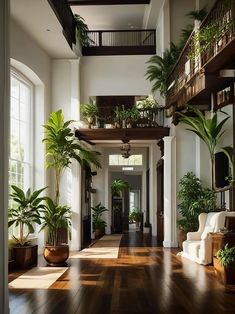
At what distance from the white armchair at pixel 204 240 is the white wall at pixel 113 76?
190 inches

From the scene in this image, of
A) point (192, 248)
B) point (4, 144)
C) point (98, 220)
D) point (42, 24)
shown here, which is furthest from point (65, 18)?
point (98, 220)

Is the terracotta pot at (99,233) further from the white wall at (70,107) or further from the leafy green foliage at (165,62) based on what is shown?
the leafy green foliage at (165,62)

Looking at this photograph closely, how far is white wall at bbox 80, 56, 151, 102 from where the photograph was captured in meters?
13.9

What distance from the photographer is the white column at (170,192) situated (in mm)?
12773

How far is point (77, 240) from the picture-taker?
1286 cm

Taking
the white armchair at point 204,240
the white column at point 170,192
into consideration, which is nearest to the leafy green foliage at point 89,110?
the white column at point 170,192

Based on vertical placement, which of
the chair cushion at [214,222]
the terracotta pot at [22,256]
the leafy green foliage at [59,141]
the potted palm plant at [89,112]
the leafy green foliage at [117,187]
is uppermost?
the potted palm plant at [89,112]

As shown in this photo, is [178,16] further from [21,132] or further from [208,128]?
[21,132]

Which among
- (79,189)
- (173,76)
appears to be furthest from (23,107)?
(173,76)

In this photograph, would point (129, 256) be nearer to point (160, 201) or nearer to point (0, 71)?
point (160, 201)

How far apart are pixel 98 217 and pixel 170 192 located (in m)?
7.08

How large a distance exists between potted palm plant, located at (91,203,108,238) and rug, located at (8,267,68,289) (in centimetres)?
997

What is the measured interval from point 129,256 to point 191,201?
2.20 metres

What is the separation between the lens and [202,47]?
8414 mm
